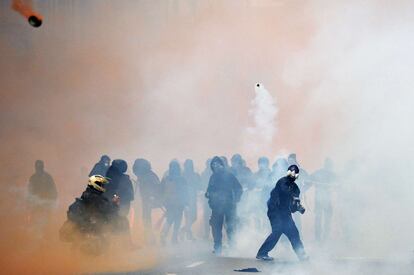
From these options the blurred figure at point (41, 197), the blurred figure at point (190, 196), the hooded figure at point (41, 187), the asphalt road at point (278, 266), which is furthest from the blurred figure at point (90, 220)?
the blurred figure at point (190, 196)

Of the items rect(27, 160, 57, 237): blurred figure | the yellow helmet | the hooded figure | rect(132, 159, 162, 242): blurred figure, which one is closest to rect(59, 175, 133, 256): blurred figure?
the yellow helmet

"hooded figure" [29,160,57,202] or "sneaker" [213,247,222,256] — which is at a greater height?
"hooded figure" [29,160,57,202]

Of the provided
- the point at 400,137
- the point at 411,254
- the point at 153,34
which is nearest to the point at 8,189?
the point at 153,34

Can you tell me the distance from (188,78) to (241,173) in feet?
30.8

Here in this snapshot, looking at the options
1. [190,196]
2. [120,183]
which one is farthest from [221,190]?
[190,196]

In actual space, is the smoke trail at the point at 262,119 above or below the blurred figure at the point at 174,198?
above

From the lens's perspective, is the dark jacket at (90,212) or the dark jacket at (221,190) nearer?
the dark jacket at (90,212)

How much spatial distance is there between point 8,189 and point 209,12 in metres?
8.89

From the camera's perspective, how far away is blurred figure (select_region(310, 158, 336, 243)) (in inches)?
703

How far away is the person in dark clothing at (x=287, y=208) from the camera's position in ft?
43.3

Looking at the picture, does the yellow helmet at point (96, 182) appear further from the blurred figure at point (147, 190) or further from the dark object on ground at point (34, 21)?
the blurred figure at point (147, 190)

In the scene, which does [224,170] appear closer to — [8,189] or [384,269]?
[384,269]

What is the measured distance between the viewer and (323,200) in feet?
58.5

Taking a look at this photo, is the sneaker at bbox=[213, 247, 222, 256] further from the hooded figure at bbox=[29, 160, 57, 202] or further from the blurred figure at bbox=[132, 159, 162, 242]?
the hooded figure at bbox=[29, 160, 57, 202]
